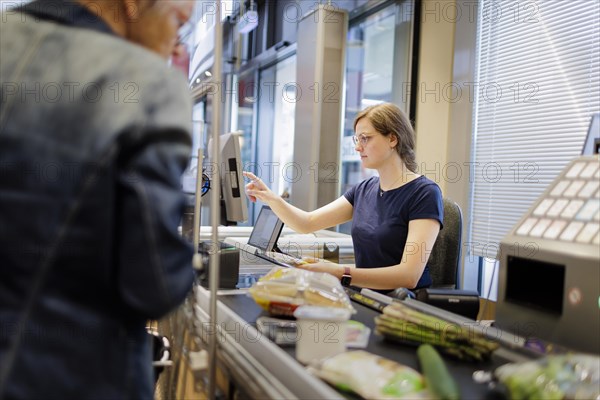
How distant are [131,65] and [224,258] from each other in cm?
96

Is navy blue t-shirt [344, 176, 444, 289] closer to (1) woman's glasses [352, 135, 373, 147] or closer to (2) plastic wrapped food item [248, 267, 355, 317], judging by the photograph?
(1) woman's glasses [352, 135, 373, 147]

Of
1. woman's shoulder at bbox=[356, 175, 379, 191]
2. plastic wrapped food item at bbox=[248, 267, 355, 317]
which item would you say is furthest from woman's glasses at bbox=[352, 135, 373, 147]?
plastic wrapped food item at bbox=[248, 267, 355, 317]

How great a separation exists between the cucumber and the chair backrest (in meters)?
1.67

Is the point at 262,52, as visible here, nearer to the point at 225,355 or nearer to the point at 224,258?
the point at 224,258

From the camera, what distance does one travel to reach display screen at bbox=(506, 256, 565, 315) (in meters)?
1.15

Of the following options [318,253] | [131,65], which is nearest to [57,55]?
[131,65]

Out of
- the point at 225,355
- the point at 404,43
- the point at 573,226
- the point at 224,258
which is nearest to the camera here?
the point at 573,226

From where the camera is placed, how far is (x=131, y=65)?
0.79 m

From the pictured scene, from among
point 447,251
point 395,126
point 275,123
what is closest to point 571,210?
point 395,126

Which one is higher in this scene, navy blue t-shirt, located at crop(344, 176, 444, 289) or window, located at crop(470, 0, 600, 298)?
window, located at crop(470, 0, 600, 298)

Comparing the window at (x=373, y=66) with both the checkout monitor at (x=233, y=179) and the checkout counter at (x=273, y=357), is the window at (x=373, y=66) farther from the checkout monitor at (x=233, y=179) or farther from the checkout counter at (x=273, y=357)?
the checkout counter at (x=273, y=357)

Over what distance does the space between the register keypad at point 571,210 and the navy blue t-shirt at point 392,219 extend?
3.39 ft

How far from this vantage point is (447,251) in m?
2.59

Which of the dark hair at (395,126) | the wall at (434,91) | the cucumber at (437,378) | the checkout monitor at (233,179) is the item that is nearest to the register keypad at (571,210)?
the cucumber at (437,378)
